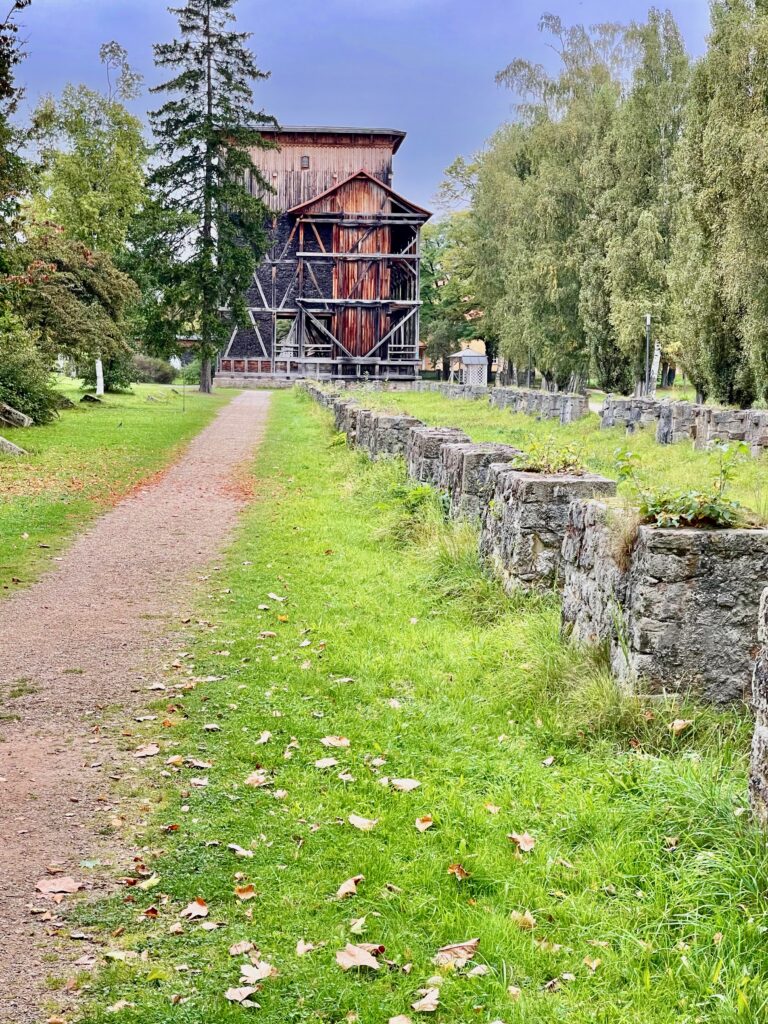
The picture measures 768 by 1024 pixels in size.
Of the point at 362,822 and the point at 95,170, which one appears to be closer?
the point at 362,822

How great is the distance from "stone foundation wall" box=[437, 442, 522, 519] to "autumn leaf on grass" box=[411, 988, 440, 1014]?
629 cm

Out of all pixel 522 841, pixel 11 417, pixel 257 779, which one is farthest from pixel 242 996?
pixel 11 417

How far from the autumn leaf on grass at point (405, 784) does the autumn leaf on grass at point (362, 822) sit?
0.34 m

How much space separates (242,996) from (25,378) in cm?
2381

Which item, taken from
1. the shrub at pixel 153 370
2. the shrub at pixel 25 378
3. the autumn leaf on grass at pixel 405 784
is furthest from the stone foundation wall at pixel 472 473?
the shrub at pixel 153 370

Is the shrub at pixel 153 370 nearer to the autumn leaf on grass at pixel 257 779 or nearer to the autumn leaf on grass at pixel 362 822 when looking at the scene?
the autumn leaf on grass at pixel 257 779

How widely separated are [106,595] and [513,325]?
131 feet

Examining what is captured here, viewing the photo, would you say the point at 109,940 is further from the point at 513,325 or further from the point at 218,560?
the point at 513,325

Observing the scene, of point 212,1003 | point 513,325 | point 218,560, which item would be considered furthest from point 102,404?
point 212,1003

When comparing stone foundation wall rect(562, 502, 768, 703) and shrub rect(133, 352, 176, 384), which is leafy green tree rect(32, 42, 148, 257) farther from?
stone foundation wall rect(562, 502, 768, 703)

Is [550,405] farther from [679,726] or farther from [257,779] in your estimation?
[257,779]

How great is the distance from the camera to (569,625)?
20.5 feet

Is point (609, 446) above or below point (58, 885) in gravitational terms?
above

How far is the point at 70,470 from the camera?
16969 millimetres
